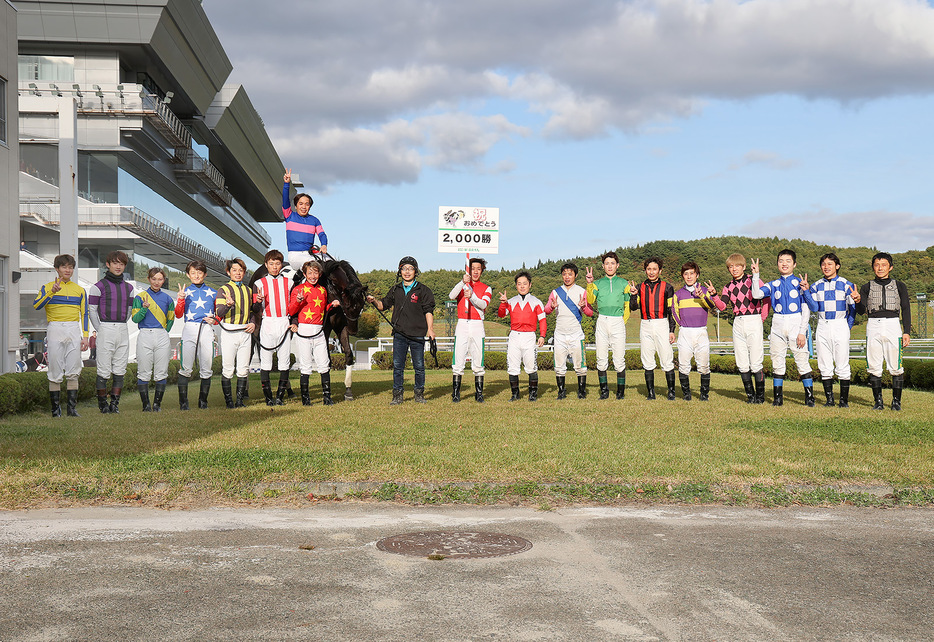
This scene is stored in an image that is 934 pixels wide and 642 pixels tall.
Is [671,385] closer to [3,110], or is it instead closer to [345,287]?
[345,287]

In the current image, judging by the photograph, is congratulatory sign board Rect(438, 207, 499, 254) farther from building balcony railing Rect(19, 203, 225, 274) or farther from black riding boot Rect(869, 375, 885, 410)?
building balcony railing Rect(19, 203, 225, 274)

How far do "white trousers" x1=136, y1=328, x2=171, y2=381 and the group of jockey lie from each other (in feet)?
0.06

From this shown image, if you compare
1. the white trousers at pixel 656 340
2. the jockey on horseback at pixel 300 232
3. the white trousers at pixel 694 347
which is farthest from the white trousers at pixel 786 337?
the jockey on horseback at pixel 300 232

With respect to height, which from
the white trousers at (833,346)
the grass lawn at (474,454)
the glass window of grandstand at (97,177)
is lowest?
the grass lawn at (474,454)

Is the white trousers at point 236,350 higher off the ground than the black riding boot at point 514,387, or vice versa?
the white trousers at point 236,350

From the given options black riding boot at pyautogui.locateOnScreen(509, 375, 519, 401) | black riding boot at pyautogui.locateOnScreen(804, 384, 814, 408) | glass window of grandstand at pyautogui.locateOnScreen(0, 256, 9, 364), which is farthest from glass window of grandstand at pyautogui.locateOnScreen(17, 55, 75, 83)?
black riding boot at pyautogui.locateOnScreen(804, 384, 814, 408)

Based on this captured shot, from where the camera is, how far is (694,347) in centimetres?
1377

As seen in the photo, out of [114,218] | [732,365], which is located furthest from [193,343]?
[114,218]

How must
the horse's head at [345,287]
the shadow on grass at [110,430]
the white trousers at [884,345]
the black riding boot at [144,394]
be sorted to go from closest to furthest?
the shadow on grass at [110,430], the white trousers at [884,345], the black riding boot at [144,394], the horse's head at [345,287]

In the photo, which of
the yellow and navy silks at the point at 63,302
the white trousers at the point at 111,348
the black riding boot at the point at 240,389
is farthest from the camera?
the black riding boot at the point at 240,389

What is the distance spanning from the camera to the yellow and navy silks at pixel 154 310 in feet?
40.6

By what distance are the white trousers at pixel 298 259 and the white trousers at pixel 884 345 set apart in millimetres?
9306

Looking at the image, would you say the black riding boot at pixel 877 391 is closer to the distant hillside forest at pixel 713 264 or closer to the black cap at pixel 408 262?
the black cap at pixel 408 262

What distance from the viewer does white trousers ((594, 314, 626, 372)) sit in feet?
46.0
